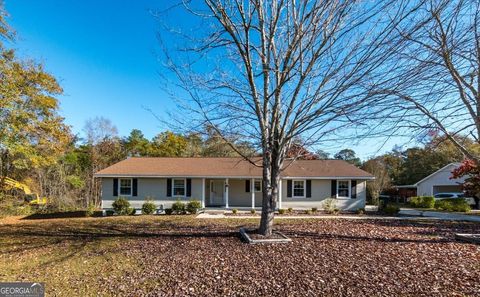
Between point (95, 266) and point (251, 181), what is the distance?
14830 millimetres

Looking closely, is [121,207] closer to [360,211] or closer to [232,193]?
[232,193]

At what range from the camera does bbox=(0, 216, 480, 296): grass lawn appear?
5062 mm

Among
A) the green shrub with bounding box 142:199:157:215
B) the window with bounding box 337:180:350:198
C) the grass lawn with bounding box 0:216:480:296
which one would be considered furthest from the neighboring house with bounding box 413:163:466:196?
the green shrub with bounding box 142:199:157:215

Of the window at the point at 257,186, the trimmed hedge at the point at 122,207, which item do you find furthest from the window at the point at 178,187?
the window at the point at 257,186

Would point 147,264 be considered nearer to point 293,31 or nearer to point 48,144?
point 293,31

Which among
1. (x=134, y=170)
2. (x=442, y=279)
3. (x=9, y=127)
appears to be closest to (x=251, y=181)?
(x=134, y=170)

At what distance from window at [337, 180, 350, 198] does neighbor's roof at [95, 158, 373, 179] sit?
62cm

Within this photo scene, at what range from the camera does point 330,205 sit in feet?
62.6

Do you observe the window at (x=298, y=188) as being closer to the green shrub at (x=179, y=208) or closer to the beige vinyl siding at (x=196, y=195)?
the beige vinyl siding at (x=196, y=195)

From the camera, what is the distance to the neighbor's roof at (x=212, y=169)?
19391 millimetres

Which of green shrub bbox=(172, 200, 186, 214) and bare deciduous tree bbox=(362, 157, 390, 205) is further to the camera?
bare deciduous tree bbox=(362, 157, 390, 205)

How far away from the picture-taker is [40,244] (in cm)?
916

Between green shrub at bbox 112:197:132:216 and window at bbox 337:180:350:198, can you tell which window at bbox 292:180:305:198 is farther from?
green shrub at bbox 112:197:132:216

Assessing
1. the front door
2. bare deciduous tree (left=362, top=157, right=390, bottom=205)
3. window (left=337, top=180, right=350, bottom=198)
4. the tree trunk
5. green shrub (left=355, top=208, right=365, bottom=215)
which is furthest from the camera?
bare deciduous tree (left=362, top=157, right=390, bottom=205)
